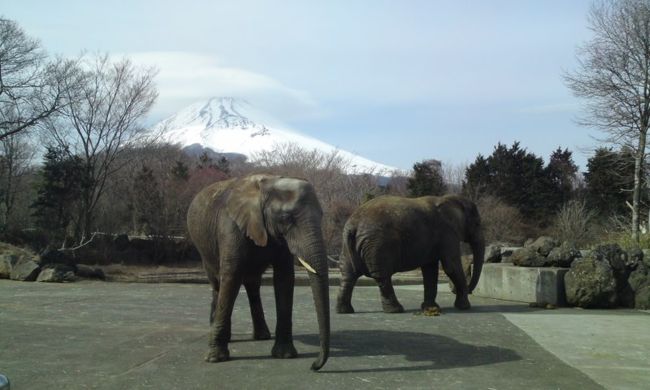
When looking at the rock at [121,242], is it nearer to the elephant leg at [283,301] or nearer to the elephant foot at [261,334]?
the elephant foot at [261,334]

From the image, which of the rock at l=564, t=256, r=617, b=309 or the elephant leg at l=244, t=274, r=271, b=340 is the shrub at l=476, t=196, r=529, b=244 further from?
the elephant leg at l=244, t=274, r=271, b=340

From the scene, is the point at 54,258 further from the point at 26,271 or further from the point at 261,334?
the point at 261,334

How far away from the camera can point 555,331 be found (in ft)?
34.5

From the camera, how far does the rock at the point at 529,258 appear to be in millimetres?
15468

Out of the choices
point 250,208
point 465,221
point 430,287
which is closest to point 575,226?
point 465,221

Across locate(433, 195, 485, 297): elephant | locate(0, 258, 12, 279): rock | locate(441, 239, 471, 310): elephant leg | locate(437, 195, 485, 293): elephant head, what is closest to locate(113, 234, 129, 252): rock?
locate(0, 258, 12, 279): rock

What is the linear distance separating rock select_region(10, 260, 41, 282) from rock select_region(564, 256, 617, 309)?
1471cm

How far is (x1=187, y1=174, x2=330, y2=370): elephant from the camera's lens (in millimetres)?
7254

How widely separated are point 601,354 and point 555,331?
1870 mm

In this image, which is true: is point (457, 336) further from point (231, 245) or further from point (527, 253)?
point (527, 253)

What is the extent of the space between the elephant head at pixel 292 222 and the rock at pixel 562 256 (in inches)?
365

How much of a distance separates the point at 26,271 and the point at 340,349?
14.0 m

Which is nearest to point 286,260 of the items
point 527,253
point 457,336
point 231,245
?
point 231,245

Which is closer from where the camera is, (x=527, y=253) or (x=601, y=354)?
(x=601, y=354)
